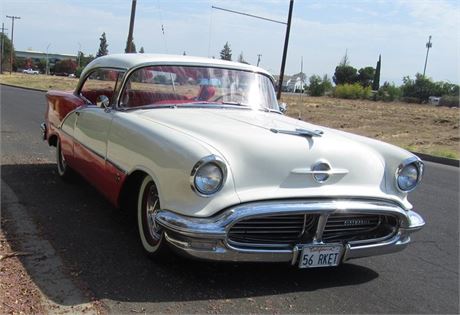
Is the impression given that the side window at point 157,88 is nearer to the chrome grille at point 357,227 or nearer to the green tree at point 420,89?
the chrome grille at point 357,227

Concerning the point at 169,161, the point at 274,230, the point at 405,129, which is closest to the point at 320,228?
the point at 274,230

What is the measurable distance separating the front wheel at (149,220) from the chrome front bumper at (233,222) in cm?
33

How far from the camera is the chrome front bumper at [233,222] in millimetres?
3391

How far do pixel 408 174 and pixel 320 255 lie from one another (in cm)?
101

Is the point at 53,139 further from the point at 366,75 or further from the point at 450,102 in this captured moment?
the point at 366,75

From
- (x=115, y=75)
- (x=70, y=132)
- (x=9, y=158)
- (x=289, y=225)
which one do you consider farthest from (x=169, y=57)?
(x=9, y=158)

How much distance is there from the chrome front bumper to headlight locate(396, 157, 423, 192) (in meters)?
0.32

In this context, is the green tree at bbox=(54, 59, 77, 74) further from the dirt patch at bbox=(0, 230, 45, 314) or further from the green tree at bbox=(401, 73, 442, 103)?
the dirt patch at bbox=(0, 230, 45, 314)

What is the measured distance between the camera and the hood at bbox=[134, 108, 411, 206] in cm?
359

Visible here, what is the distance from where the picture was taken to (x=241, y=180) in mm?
3539

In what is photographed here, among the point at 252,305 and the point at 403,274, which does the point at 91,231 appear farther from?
the point at 403,274

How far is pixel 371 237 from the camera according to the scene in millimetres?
3975

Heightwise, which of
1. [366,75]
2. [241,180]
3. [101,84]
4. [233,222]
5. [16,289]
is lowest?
[16,289]

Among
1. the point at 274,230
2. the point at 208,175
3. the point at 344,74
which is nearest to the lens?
the point at 208,175
